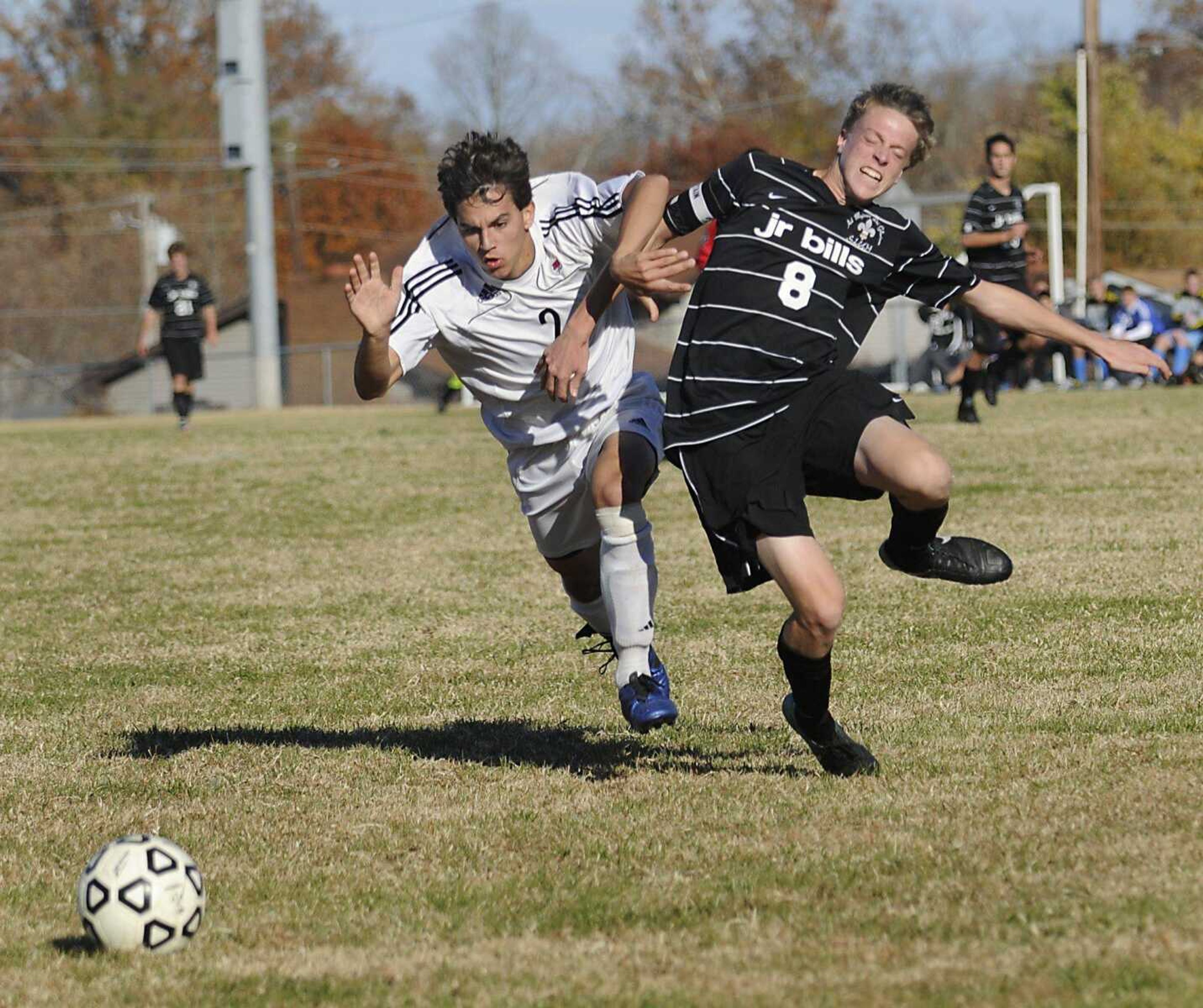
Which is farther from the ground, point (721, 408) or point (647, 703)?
point (721, 408)

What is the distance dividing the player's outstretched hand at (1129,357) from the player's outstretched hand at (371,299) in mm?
2058

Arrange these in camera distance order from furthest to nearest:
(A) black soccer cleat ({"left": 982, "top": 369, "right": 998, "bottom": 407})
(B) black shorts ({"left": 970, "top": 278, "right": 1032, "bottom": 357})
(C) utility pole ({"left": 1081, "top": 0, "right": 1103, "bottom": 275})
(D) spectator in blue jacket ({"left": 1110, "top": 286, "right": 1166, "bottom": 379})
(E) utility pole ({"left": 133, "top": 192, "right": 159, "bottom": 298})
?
(E) utility pole ({"left": 133, "top": 192, "right": 159, "bottom": 298})
(C) utility pole ({"left": 1081, "top": 0, "right": 1103, "bottom": 275})
(D) spectator in blue jacket ({"left": 1110, "top": 286, "right": 1166, "bottom": 379})
(A) black soccer cleat ({"left": 982, "top": 369, "right": 998, "bottom": 407})
(B) black shorts ({"left": 970, "top": 278, "right": 1032, "bottom": 357})

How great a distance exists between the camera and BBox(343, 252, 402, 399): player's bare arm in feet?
16.9

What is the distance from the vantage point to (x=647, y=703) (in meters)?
5.15

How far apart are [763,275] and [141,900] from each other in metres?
2.40

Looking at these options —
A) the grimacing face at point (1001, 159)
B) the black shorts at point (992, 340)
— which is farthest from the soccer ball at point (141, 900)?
the black shorts at point (992, 340)

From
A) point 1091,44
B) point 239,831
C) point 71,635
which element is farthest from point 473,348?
point 1091,44

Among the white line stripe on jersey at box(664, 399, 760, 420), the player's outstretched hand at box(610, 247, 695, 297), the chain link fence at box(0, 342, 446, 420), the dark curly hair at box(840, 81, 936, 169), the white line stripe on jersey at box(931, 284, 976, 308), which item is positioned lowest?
the chain link fence at box(0, 342, 446, 420)

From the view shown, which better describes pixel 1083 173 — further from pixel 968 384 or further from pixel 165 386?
pixel 165 386

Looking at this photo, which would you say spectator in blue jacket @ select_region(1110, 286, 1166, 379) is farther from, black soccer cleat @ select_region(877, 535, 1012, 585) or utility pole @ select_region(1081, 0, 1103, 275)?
black soccer cleat @ select_region(877, 535, 1012, 585)

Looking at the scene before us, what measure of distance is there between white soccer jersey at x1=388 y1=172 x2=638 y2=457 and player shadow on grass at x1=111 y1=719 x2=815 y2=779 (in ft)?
3.26

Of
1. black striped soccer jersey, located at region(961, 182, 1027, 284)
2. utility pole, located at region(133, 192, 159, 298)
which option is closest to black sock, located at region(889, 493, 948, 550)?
black striped soccer jersey, located at region(961, 182, 1027, 284)

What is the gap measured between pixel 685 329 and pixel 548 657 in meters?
2.56

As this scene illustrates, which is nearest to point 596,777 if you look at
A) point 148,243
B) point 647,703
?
point 647,703
